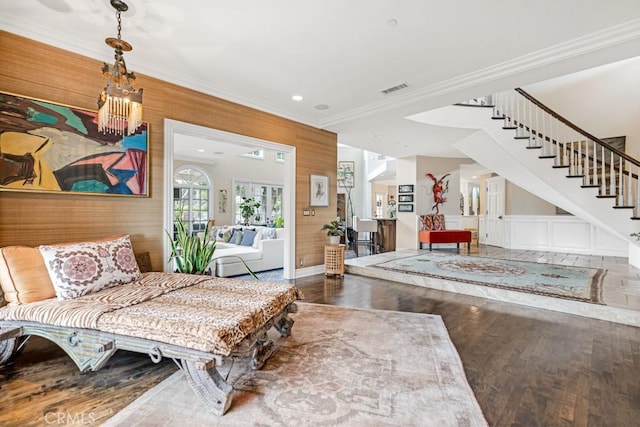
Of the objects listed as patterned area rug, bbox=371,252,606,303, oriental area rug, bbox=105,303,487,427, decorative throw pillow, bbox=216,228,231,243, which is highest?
decorative throw pillow, bbox=216,228,231,243

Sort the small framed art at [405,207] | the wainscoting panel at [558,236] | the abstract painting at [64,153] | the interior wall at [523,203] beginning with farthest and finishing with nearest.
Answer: the small framed art at [405,207]
the interior wall at [523,203]
the wainscoting panel at [558,236]
the abstract painting at [64,153]

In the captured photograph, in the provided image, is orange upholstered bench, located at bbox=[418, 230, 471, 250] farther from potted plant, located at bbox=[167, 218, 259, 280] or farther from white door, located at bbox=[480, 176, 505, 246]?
potted plant, located at bbox=[167, 218, 259, 280]

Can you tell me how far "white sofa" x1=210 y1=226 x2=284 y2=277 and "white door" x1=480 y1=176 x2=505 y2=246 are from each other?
6.36 m

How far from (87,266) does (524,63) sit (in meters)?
4.53

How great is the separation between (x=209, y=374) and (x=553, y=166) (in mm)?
5955

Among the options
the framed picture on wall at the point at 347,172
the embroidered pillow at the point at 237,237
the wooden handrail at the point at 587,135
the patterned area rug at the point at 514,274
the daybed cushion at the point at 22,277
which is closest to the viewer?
the daybed cushion at the point at 22,277

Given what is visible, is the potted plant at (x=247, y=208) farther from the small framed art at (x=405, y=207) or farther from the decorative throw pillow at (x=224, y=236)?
the small framed art at (x=405, y=207)

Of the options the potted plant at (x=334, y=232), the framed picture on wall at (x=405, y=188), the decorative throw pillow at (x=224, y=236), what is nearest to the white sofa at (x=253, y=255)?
the decorative throw pillow at (x=224, y=236)

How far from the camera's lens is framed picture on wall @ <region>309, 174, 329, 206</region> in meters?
5.32

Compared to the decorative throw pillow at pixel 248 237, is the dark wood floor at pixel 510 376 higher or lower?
lower

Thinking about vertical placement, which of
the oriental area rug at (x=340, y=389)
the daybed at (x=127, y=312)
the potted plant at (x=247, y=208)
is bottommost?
the oriental area rug at (x=340, y=389)

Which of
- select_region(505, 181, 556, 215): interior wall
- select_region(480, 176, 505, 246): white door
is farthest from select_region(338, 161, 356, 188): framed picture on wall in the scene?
select_region(505, 181, 556, 215): interior wall

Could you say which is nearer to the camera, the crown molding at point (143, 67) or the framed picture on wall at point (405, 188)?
the crown molding at point (143, 67)

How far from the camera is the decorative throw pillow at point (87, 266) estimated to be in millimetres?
2250
